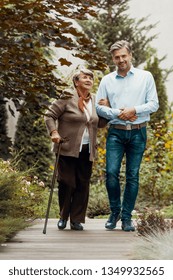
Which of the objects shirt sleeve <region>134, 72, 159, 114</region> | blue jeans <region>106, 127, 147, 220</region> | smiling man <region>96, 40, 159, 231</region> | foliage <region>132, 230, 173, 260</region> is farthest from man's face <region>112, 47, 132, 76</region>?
foliage <region>132, 230, 173, 260</region>

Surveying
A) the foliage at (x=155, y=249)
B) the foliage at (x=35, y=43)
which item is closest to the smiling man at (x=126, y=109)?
the foliage at (x=35, y=43)

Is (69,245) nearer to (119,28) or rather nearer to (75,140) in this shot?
(75,140)

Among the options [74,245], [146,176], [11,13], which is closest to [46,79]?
[11,13]

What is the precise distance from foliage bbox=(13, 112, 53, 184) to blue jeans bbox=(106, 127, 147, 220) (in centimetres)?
725

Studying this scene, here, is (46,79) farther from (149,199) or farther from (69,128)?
(149,199)

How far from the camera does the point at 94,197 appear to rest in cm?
1174

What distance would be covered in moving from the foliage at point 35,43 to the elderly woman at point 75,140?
134 centimetres

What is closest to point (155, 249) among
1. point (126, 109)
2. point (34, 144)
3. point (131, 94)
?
point (126, 109)

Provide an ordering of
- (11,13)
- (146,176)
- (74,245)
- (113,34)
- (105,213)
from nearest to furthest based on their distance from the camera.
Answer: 1. (11,13)
2. (74,245)
3. (105,213)
4. (146,176)
5. (113,34)

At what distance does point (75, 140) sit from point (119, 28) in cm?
1582

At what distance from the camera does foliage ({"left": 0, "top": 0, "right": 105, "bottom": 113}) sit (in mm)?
5527

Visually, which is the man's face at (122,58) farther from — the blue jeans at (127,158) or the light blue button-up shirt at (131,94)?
the blue jeans at (127,158)

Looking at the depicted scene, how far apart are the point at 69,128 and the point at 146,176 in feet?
14.9

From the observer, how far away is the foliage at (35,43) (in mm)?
5527
